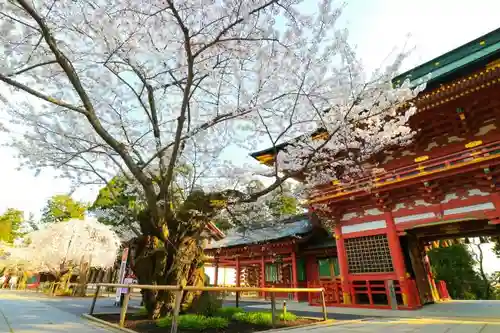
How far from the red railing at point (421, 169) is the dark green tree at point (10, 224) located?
37752 mm

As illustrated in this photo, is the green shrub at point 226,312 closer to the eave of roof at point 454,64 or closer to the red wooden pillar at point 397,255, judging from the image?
the eave of roof at point 454,64

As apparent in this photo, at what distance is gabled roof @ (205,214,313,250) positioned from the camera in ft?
50.7

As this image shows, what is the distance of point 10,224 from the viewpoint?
109 feet

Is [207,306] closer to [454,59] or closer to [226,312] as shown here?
[226,312]

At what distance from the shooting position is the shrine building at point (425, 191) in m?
8.39

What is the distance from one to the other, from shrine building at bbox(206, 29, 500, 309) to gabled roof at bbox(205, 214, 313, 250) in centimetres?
378

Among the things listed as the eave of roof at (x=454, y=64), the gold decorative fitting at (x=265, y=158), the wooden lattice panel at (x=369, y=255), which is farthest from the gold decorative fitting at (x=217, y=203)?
the wooden lattice panel at (x=369, y=255)

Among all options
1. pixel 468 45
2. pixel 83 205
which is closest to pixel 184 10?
pixel 468 45

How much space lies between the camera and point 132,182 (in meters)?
8.40

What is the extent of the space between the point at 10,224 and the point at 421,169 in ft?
141

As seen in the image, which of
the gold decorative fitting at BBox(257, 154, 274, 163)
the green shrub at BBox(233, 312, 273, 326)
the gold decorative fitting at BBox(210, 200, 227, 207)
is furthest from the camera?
the gold decorative fitting at BBox(257, 154, 274, 163)

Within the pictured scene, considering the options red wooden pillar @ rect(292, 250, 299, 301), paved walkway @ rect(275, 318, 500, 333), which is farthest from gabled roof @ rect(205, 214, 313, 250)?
paved walkway @ rect(275, 318, 500, 333)

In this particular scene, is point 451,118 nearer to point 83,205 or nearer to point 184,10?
point 184,10

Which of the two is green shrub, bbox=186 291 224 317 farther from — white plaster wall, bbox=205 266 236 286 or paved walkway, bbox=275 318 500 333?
white plaster wall, bbox=205 266 236 286
